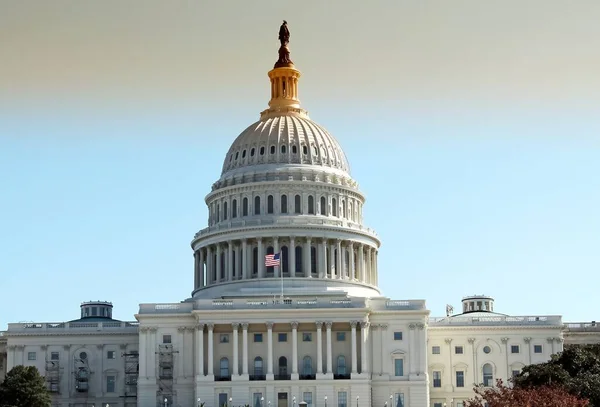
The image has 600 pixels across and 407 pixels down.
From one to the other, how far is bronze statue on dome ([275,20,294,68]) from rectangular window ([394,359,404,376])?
150 feet

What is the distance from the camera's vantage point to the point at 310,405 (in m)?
162

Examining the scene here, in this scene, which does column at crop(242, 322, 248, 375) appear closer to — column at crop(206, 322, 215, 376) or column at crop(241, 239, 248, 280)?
column at crop(206, 322, 215, 376)

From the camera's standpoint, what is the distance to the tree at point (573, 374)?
127875mm

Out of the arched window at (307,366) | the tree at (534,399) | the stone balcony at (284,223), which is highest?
the stone balcony at (284,223)

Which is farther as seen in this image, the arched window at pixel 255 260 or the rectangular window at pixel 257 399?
the arched window at pixel 255 260

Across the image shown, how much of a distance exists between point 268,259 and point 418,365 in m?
21.3

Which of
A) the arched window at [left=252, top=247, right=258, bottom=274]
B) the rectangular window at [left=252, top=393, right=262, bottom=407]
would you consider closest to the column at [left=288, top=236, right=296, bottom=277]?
the arched window at [left=252, top=247, right=258, bottom=274]

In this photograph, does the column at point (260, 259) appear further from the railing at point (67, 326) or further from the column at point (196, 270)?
the railing at point (67, 326)

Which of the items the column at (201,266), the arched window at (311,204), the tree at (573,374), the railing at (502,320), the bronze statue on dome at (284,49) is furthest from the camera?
the bronze statue on dome at (284,49)

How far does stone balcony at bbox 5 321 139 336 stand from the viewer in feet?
583

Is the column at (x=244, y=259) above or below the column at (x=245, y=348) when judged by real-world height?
above

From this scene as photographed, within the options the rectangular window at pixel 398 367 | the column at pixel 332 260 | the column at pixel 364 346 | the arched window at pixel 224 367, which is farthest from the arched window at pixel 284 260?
the rectangular window at pixel 398 367

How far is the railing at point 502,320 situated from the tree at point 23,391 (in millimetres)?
50541

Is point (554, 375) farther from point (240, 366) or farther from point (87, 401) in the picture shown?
point (87, 401)
